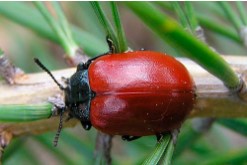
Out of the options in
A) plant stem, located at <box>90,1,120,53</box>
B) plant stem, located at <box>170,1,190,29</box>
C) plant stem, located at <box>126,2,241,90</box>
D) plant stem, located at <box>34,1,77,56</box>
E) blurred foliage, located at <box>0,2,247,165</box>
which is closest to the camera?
plant stem, located at <box>126,2,241,90</box>

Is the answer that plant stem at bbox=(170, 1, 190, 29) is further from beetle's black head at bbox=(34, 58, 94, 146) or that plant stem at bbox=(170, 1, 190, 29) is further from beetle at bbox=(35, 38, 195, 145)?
beetle's black head at bbox=(34, 58, 94, 146)

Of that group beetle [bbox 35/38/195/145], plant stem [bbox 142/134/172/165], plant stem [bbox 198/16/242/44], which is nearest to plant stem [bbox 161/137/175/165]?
plant stem [bbox 142/134/172/165]

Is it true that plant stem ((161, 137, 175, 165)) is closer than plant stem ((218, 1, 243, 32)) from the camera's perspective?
Yes

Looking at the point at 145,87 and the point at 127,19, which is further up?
the point at 145,87

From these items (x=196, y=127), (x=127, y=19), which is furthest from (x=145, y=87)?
(x=127, y=19)

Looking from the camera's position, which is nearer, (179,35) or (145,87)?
(179,35)

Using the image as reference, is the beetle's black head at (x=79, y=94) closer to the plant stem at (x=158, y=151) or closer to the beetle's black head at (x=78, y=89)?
the beetle's black head at (x=78, y=89)

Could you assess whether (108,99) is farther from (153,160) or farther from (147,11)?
(147,11)
